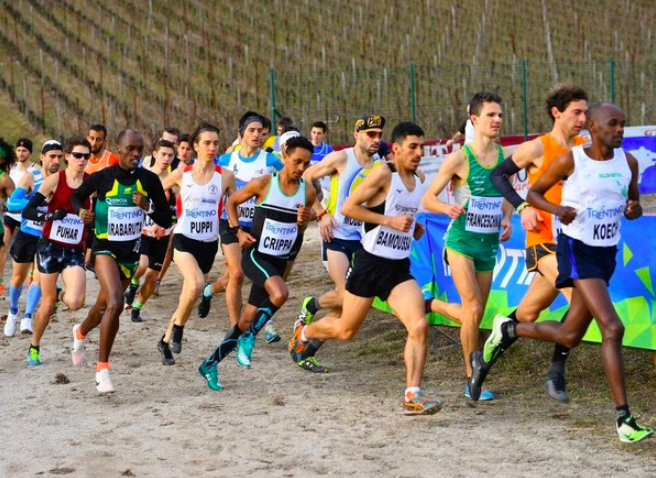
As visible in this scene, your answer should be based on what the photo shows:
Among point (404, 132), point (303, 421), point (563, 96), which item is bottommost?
point (303, 421)

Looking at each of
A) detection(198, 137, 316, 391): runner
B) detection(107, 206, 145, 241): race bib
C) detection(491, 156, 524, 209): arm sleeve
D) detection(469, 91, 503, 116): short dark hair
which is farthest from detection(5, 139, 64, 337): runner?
detection(491, 156, 524, 209): arm sleeve

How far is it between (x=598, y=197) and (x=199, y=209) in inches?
175

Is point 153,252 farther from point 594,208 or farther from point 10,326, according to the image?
point 594,208

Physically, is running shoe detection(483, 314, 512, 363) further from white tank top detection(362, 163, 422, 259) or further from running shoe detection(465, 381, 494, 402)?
white tank top detection(362, 163, 422, 259)

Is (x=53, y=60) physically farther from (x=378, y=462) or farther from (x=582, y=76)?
(x=378, y=462)

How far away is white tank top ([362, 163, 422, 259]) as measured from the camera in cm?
779

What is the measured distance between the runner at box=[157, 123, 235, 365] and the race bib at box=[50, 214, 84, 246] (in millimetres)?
876

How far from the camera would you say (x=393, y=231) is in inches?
307

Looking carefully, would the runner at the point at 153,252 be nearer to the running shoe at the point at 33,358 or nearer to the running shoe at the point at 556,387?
the running shoe at the point at 33,358

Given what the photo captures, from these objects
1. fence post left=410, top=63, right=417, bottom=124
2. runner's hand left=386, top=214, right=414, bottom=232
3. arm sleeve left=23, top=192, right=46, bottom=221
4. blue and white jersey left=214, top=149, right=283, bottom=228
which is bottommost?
runner's hand left=386, top=214, right=414, bottom=232

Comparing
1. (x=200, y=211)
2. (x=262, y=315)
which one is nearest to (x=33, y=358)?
(x=200, y=211)

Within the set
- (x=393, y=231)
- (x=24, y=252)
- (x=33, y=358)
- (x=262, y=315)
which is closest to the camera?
(x=393, y=231)

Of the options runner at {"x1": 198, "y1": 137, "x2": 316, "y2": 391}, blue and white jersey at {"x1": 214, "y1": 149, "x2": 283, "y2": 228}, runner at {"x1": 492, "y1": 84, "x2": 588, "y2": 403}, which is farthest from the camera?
blue and white jersey at {"x1": 214, "y1": 149, "x2": 283, "y2": 228}

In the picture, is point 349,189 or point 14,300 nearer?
point 349,189
